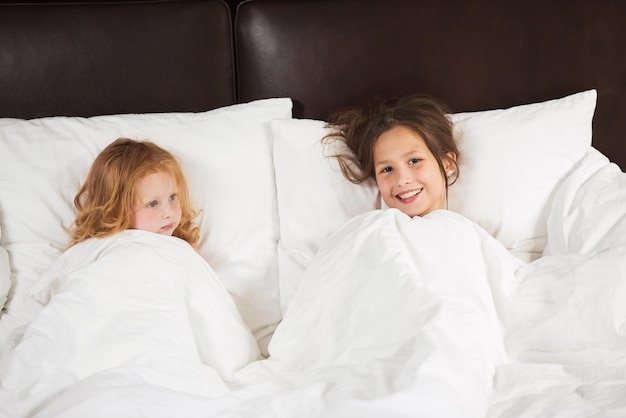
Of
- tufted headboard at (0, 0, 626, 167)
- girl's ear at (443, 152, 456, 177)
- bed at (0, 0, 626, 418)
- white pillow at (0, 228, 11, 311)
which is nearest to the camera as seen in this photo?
bed at (0, 0, 626, 418)

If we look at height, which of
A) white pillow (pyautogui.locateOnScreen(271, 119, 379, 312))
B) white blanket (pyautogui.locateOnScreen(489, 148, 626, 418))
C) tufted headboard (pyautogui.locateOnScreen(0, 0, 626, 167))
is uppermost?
tufted headboard (pyautogui.locateOnScreen(0, 0, 626, 167))

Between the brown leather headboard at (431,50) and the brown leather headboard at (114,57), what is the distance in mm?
97

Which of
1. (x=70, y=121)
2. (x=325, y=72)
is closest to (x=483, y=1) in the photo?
(x=325, y=72)

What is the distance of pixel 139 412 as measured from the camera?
1.17 metres

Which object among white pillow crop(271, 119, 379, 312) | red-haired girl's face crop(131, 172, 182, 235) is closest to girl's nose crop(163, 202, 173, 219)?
red-haired girl's face crop(131, 172, 182, 235)

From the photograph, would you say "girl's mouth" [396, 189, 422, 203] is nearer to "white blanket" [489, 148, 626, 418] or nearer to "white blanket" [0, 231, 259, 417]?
"white blanket" [489, 148, 626, 418]

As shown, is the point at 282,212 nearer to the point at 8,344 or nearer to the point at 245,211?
the point at 245,211

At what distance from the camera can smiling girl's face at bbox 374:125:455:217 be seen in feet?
6.12

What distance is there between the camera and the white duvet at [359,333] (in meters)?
1.20

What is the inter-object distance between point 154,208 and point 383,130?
609 millimetres

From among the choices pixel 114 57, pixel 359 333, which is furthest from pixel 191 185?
pixel 359 333

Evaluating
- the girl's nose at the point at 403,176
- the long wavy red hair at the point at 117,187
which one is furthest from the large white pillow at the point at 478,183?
the long wavy red hair at the point at 117,187

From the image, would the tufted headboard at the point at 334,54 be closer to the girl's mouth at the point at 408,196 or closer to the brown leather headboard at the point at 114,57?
the brown leather headboard at the point at 114,57

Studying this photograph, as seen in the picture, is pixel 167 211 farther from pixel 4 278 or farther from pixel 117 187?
pixel 4 278
